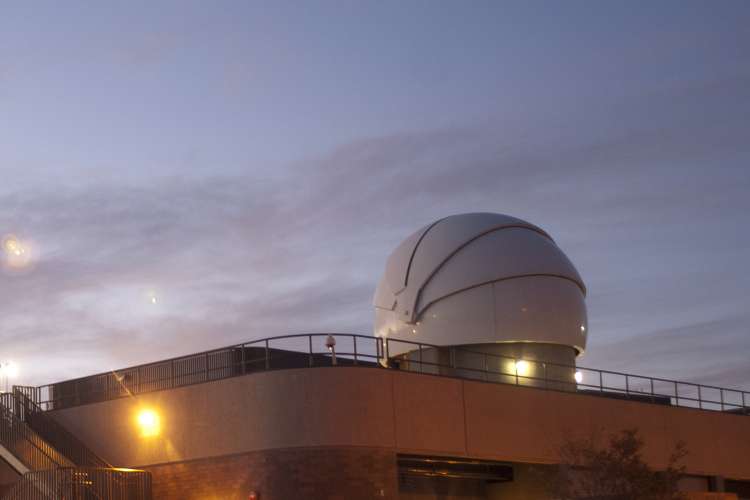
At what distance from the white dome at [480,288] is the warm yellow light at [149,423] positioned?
903 cm

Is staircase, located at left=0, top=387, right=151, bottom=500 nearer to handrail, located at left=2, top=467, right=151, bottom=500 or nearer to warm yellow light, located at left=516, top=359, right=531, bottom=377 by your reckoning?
handrail, located at left=2, top=467, right=151, bottom=500

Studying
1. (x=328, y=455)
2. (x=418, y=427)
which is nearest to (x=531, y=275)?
(x=418, y=427)

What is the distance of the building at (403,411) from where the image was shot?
3138 centimetres

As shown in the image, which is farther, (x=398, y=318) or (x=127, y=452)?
(x=398, y=318)

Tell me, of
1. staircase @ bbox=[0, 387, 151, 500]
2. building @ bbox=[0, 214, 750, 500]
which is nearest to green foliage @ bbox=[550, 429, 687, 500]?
building @ bbox=[0, 214, 750, 500]

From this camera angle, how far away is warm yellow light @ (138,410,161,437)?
34.6m

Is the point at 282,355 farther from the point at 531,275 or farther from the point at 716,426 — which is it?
the point at 716,426

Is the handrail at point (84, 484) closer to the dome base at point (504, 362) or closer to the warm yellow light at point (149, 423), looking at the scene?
the warm yellow light at point (149, 423)

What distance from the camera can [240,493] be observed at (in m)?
31.4

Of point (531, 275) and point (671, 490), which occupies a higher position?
point (531, 275)

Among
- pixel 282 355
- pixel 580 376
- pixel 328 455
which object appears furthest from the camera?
pixel 580 376

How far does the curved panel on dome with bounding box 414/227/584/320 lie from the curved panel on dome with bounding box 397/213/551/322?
178mm

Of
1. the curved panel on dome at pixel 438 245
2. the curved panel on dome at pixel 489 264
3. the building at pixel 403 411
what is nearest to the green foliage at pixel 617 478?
the building at pixel 403 411

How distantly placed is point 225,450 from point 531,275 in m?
12.5
